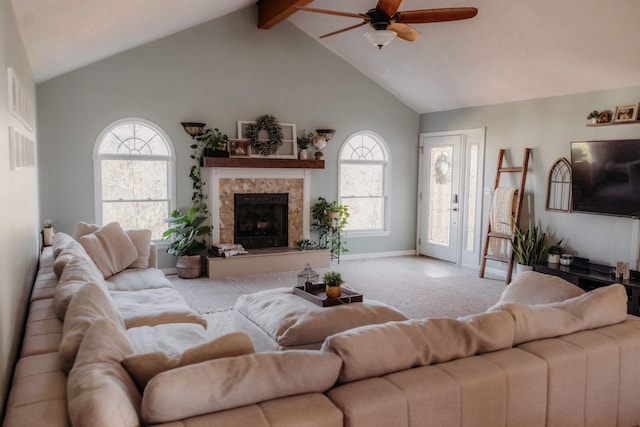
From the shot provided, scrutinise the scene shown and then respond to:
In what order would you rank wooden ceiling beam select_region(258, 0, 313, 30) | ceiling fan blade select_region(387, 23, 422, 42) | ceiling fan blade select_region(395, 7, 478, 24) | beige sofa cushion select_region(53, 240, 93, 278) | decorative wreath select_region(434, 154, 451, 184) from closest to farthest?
beige sofa cushion select_region(53, 240, 93, 278)
ceiling fan blade select_region(395, 7, 478, 24)
ceiling fan blade select_region(387, 23, 422, 42)
wooden ceiling beam select_region(258, 0, 313, 30)
decorative wreath select_region(434, 154, 451, 184)

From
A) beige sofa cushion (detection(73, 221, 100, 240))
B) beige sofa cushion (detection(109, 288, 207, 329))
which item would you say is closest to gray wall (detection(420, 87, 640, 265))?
beige sofa cushion (detection(109, 288, 207, 329))

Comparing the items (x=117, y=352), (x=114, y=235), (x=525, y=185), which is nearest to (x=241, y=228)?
(x=114, y=235)

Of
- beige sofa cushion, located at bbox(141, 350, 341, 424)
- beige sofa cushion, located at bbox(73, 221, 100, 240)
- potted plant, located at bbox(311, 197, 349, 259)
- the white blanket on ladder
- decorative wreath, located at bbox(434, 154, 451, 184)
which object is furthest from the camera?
decorative wreath, located at bbox(434, 154, 451, 184)

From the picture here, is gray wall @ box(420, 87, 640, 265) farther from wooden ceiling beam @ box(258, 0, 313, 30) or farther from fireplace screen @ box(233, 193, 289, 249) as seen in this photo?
wooden ceiling beam @ box(258, 0, 313, 30)

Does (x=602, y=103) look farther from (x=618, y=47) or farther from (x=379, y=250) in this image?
(x=379, y=250)

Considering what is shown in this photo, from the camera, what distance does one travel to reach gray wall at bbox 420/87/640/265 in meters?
5.59

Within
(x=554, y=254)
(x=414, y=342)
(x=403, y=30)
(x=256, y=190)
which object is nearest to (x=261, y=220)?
(x=256, y=190)

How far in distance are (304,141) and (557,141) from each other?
338 cm

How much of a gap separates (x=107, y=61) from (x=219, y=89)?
1.43 meters

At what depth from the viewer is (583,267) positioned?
5.82 meters

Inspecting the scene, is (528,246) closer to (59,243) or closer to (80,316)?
(59,243)

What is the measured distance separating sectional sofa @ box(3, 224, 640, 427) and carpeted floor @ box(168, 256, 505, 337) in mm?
2774

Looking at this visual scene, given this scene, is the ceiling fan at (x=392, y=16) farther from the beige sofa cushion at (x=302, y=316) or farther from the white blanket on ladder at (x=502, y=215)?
the white blanket on ladder at (x=502, y=215)

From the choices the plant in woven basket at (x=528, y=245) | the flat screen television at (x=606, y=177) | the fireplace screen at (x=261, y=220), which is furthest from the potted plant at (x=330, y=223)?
→ the flat screen television at (x=606, y=177)
